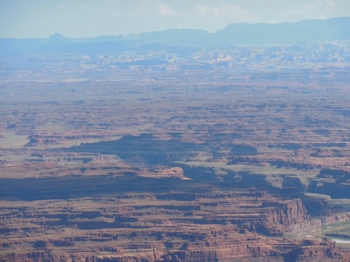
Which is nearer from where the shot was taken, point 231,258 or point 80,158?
point 231,258

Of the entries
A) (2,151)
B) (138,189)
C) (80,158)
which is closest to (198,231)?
(138,189)

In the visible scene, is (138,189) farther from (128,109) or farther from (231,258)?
(128,109)

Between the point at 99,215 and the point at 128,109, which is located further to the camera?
the point at 128,109

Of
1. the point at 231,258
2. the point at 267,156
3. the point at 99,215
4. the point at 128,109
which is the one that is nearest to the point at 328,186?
the point at 267,156

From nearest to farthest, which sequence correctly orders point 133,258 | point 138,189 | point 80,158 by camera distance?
point 133,258, point 138,189, point 80,158

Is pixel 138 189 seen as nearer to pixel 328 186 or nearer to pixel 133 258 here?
pixel 328 186

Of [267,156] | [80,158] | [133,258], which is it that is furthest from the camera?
[80,158]

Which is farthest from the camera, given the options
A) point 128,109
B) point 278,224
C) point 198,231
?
point 128,109

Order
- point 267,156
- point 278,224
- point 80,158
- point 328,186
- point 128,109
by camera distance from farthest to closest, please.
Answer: point 128,109, point 80,158, point 267,156, point 328,186, point 278,224

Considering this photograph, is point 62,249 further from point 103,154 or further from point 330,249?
point 103,154
